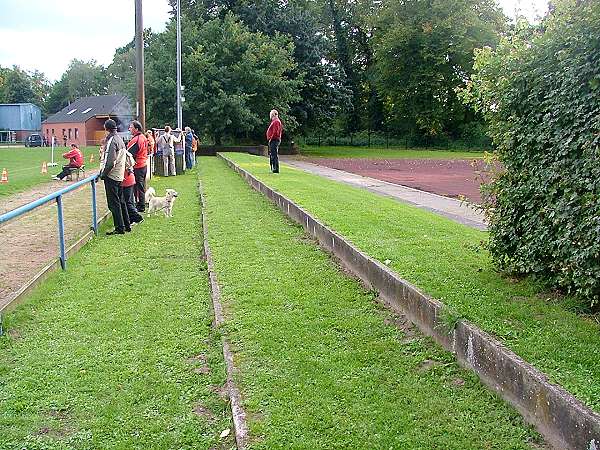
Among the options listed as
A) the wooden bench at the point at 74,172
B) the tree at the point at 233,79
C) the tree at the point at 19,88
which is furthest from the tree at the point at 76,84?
the wooden bench at the point at 74,172

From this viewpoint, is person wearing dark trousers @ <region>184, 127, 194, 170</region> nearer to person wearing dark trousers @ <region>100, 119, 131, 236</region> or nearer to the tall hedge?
person wearing dark trousers @ <region>100, 119, 131, 236</region>

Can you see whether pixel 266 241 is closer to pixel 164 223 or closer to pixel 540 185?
pixel 164 223

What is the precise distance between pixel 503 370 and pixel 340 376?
1.14 metres

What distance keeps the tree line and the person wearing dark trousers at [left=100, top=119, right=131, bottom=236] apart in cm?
3054

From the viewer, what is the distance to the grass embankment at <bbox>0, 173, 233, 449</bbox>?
407 centimetres

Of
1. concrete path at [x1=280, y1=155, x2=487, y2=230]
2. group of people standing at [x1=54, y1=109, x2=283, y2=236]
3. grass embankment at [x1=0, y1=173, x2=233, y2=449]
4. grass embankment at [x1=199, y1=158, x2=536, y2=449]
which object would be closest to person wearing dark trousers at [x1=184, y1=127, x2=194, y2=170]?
concrete path at [x1=280, y1=155, x2=487, y2=230]

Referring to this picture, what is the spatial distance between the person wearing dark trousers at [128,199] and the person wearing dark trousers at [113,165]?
0.28m

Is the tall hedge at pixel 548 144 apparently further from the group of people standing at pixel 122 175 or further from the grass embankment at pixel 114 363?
the group of people standing at pixel 122 175

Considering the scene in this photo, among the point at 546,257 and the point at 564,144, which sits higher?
the point at 564,144

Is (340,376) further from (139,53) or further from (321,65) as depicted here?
(321,65)

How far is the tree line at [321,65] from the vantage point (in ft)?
141

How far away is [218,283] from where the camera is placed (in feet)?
24.5

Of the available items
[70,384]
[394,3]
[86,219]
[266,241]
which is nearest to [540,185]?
[70,384]

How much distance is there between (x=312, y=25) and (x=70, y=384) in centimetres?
5053
